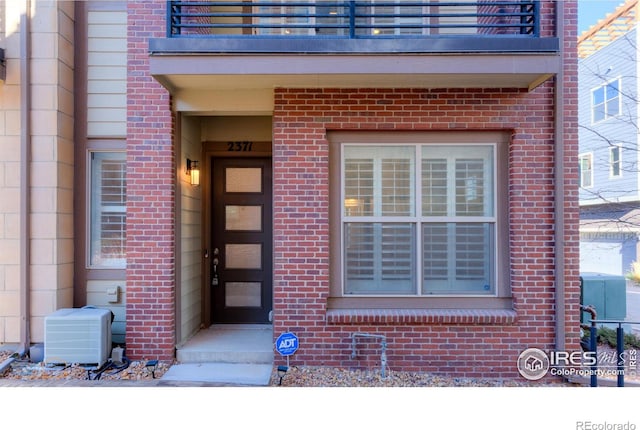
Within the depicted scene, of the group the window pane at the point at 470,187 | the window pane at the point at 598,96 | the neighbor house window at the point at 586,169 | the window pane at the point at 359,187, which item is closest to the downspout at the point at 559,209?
the window pane at the point at 470,187

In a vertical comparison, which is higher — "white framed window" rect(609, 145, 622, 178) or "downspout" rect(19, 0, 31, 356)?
"white framed window" rect(609, 145, 622, 178)

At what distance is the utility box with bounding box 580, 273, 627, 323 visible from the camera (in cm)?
467

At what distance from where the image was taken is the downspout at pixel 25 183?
4387 millimetres

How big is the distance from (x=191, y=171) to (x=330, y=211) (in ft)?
6.20

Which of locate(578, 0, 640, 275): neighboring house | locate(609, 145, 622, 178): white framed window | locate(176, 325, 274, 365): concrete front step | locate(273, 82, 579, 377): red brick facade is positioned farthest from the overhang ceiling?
locate(609, 145, 622, 178): white framed window

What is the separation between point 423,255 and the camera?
434 cm

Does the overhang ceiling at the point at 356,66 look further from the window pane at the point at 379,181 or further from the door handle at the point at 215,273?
the door handle at the point at 215,273

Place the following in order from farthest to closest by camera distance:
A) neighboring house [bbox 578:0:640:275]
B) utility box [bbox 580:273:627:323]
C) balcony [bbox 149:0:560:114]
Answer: neighboring house [bbox 578:0:640:275], utility box [bbox 580:273:627:323], balcony [bbox 149:0:560:114]

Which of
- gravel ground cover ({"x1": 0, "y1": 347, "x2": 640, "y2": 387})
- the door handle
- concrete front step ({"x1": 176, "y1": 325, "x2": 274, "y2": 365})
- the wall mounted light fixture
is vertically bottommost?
gravel ground cover ({"x1": 0, "y1": 347, "x2": 640, "y2": 387})

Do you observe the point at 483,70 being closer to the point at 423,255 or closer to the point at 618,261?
the point at 423,255

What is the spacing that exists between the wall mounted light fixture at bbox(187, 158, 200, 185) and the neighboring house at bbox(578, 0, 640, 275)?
9.29 metres

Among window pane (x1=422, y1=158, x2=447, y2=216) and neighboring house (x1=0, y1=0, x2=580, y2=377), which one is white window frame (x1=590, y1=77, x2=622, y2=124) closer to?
neighboring house (x1=0, y1=0, x2=580, y2=377)

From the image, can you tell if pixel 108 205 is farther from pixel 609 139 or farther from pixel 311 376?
pixel 609 139

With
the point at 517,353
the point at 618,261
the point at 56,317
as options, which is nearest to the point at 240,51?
the point at 56,317
